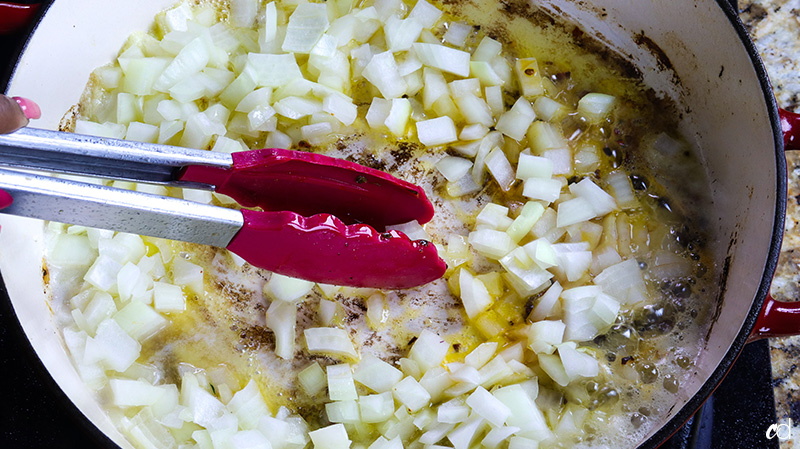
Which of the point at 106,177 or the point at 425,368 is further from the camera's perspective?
the point at 425,368

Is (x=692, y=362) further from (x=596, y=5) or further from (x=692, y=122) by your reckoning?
(x=596, y=5)

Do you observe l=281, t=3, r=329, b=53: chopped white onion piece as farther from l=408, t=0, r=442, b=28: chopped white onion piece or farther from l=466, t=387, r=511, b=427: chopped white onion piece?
l=466, t=387, r=511, b=427: chopped white onion piece

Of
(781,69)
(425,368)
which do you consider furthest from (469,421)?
(781,69)

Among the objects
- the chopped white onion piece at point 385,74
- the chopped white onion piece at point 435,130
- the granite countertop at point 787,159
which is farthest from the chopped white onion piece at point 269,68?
the granite countertop at point 787,159

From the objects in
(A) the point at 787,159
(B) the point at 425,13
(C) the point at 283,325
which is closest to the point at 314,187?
(C) the point at 283,325


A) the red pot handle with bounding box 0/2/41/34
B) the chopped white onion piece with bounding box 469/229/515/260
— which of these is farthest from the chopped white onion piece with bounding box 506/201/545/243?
the red pot handle with bounding box 0/2/41/34

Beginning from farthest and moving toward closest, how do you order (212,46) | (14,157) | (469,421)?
1. (212,46)
2. (469,421)
3. (14,157)

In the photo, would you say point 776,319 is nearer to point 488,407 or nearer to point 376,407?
point 488,407

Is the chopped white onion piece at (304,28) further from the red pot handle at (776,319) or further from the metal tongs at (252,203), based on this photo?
the red pot handle at (776,319)
